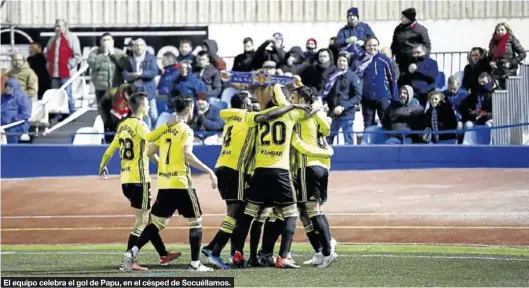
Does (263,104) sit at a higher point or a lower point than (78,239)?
higher

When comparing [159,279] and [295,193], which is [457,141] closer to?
[295,193]

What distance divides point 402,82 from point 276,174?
9.86m

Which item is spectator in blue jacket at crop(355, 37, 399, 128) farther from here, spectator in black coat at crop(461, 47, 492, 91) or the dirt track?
the dirt track

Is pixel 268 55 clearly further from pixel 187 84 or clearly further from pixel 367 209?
pixel 367 209

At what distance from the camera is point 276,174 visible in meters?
14.9

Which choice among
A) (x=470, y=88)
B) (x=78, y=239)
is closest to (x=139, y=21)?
(x=470, y=88)

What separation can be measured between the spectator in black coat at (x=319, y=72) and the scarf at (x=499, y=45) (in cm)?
279

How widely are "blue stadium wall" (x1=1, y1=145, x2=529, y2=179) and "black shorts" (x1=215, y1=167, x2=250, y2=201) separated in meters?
8.96

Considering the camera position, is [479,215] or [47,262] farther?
[479,215]

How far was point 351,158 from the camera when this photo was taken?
2438cm

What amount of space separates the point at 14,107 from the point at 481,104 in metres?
9.07

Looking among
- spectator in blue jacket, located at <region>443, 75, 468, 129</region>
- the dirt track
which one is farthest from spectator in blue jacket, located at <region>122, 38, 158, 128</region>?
spectator in blue jacket, located at <region>443, 75, 468, 129</region>

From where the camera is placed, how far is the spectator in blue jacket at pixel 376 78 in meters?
24.2

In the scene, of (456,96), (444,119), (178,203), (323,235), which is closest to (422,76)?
(456,96)
